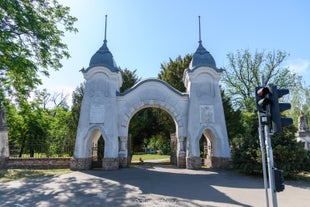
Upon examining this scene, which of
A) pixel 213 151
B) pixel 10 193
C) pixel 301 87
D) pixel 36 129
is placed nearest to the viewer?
pixel 10 193

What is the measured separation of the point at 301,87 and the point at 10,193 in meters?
31.5

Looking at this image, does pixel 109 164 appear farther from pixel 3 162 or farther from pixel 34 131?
pixel 34 131

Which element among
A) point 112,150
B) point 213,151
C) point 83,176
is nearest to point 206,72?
point 213,151

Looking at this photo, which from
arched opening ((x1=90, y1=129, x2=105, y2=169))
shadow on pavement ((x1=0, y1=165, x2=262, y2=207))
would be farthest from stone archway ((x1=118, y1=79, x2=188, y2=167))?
shadow on pavement ((x1=0, y1=165, x2=262, y2=207))

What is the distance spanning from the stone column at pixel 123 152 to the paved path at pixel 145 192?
3.14 metres

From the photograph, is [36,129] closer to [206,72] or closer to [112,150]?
[112,150]

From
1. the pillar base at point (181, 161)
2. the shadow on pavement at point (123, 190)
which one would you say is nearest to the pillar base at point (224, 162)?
the pillar base at point (181, 161)

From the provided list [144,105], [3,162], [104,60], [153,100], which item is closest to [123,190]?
[144,105]

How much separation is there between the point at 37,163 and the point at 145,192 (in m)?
10.1

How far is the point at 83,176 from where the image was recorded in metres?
12.5

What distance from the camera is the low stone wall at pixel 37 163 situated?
1570 cm

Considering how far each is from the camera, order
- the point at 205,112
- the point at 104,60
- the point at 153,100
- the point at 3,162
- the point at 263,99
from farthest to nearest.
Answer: the point at 104,60, the point at 153,100, the point at 205,112, the point at 3,162, the point at 263,99

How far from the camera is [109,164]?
1484cm

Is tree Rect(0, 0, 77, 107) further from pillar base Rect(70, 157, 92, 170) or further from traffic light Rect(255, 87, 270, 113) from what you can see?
traffic light Rect(255, 87, 270, 113)
